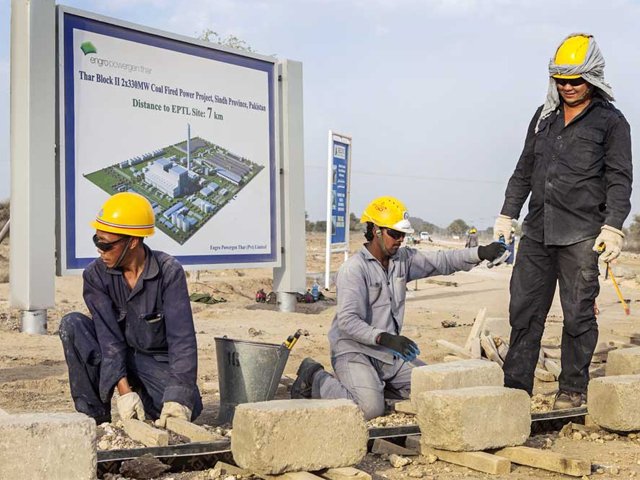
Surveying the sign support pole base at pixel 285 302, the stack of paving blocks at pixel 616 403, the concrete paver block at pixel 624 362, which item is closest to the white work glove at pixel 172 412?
the stack of paving blocks at pixel 616 403

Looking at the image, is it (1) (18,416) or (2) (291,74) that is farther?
(2) (291,74)

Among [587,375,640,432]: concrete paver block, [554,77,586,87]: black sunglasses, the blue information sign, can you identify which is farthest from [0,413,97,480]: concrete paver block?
the blue information sign

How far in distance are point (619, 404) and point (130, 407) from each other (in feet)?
8.72

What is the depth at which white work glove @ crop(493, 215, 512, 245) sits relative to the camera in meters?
5.49

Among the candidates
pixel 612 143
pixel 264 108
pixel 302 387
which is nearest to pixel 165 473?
pixel 302 387

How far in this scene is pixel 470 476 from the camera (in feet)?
12.6

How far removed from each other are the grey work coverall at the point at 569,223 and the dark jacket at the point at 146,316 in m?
2.10

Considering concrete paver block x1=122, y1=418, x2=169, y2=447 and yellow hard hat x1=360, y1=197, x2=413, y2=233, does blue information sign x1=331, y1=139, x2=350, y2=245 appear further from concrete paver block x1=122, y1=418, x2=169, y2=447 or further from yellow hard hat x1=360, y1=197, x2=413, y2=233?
concrete paver block x1=122, y1=418, x2=169, y2=447

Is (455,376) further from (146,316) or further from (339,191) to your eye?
(339,191)

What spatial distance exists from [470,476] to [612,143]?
2.24m

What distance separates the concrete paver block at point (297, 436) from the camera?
3.46 m

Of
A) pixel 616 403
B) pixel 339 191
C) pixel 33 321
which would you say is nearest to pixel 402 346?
pixel 616 403

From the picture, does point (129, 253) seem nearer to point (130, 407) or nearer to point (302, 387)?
point (130, 407)

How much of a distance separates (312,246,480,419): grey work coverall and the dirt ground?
0.91 m
